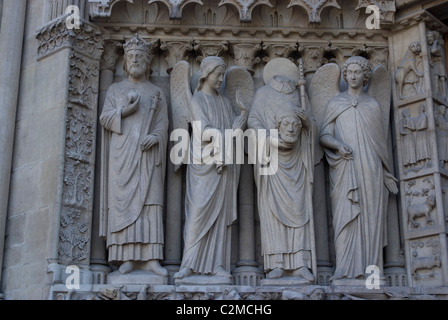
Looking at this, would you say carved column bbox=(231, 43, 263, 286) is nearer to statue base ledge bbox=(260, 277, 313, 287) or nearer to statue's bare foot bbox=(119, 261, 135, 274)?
statue base ledge bbox=(260, 277, 313, 287)

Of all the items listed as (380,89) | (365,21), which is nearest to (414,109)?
(380,89)

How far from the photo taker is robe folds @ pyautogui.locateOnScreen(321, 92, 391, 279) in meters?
9.36

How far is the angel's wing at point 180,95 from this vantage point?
9.97 meters

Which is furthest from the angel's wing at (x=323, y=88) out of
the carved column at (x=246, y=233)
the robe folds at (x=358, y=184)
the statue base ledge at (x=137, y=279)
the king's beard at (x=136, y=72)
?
the statue base ledge at (x=137, y=279)

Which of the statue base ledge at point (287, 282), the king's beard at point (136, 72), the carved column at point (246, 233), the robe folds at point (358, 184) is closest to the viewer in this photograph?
the statue base ledge at point (287, 282)

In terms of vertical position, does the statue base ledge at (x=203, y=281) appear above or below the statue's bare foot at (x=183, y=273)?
below

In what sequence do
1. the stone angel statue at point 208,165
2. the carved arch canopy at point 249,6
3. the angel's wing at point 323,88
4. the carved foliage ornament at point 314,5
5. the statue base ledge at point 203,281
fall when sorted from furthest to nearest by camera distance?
the carved foliage ornament at point 314,5
the angel's wing at point 323,88
the carved arch canopy at point 249,6
the stone angel statue at point 208,165
the statue base ledge at point 203,281

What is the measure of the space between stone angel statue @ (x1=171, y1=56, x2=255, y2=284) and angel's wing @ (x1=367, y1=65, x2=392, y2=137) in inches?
64.4

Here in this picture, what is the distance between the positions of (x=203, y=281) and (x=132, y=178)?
149 cm

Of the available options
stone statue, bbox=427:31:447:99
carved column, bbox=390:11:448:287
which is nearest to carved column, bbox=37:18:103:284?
carved column, bbox=390:11:448:287

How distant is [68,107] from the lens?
9617 millimetres

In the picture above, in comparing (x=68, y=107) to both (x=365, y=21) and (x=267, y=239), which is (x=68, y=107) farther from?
(x=365, y=21)

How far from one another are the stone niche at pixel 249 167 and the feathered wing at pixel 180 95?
0.10 m

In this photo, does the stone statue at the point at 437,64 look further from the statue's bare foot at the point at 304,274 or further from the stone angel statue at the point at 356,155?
the statue's bare foot at the point at 304,274
